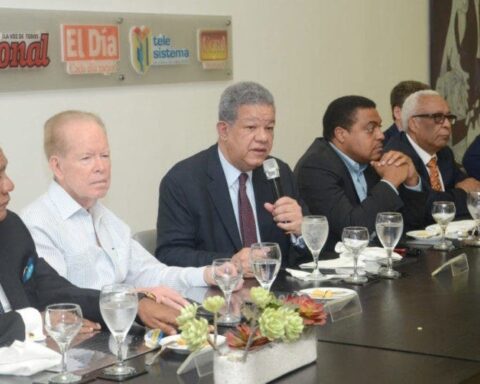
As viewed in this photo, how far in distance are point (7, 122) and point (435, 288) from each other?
2125 millimetres

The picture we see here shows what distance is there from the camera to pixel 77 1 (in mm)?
4895

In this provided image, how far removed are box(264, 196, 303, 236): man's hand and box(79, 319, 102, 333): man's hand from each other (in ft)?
3.98

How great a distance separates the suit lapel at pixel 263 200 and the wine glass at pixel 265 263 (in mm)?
1046

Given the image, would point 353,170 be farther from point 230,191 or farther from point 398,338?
point 398,338

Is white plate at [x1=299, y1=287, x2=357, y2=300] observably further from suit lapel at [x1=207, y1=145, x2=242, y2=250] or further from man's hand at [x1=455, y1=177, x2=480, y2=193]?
man's hand at [x1=455, y1=177, x2=480, y2=193]

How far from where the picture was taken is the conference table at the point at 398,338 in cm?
243

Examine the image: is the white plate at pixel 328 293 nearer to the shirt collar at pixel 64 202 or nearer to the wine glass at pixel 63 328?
the shirt collar at pixel 64 202

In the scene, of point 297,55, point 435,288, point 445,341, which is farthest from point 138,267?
point 297,55

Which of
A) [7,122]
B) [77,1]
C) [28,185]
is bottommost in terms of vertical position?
[28,185]

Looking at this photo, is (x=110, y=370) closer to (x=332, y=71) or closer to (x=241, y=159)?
(x=241, y=159)

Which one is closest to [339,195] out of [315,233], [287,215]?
[287,215]

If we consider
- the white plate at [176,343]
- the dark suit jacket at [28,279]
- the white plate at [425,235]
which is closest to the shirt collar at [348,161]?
the white plate at [425,235]

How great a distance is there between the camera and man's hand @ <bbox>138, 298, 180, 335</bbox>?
2857mm

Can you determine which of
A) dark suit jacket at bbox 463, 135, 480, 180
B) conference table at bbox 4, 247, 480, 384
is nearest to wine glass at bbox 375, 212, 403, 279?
conference table at bbox 4, 247, 480, 384
